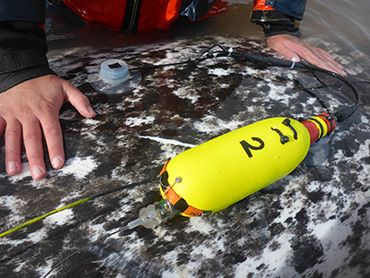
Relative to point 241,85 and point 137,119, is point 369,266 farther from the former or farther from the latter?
point 137,119

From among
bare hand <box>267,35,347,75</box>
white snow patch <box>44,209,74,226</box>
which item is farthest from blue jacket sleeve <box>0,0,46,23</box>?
bare hand <box>267,35,347,75</box>

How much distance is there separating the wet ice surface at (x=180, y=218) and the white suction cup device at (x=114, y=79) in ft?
0.14

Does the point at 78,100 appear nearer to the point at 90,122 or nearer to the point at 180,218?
the point at 90,122

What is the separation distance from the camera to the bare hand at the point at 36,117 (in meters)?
1.38

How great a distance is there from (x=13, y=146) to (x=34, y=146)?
72mm

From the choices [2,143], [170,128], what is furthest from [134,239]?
[2,143]

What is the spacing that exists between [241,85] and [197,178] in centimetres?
85

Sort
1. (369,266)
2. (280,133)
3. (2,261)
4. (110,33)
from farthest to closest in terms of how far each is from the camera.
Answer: (110,33), (369,266), (280,133), (2,261)

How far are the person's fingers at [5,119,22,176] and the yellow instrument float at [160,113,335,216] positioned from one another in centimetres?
51

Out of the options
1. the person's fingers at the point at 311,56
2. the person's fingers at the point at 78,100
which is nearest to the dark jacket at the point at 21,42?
the person's fingers at the point at 78,100

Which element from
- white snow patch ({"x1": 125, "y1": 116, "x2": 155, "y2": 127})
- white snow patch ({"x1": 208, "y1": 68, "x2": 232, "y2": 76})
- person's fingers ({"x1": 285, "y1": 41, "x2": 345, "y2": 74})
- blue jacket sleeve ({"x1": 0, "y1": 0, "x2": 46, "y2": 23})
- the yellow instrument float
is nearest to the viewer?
the yellow instrument float

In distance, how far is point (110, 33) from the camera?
2846mm

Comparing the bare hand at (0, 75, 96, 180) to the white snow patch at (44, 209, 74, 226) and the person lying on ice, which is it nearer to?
the person lying on ice

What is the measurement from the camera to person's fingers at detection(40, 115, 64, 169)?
4.54 feet
